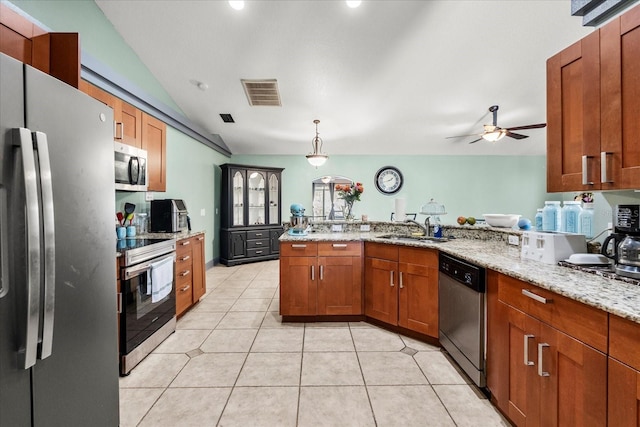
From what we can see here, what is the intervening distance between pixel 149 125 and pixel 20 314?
8.74 ft

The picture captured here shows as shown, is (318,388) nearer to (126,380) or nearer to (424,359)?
(424,359)

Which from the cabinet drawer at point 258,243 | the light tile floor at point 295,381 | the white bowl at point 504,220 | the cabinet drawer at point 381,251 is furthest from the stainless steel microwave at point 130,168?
the white bowl at point 504,220

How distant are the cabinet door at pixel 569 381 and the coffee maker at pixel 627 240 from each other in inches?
18.8

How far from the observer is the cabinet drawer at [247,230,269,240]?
19.2ft

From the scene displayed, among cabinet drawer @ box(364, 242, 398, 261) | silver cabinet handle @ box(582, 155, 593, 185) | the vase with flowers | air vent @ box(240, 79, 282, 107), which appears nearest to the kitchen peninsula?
silver cabinet handle @ box(582, 155, 593, 185)

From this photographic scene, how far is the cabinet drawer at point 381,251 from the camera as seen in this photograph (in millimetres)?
2697

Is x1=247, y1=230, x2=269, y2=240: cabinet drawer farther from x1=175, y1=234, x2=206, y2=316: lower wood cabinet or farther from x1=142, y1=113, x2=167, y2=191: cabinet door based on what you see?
x1=142, y1=113, x2=167, y2=191: cabinet door

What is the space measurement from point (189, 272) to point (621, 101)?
3.64 meters

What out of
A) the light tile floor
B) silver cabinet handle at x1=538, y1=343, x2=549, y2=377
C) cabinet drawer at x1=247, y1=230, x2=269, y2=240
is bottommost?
the light tile floor

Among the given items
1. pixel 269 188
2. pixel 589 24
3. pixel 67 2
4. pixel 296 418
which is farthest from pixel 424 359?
pixel 269 188

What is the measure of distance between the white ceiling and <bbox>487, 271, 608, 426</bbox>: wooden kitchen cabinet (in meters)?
2.91

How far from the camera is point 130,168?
260 centimetres

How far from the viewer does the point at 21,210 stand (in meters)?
0.88

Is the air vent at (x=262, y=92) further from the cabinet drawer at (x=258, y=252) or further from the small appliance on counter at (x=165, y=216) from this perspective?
the cabinet drawer at (x=258, y=252)
